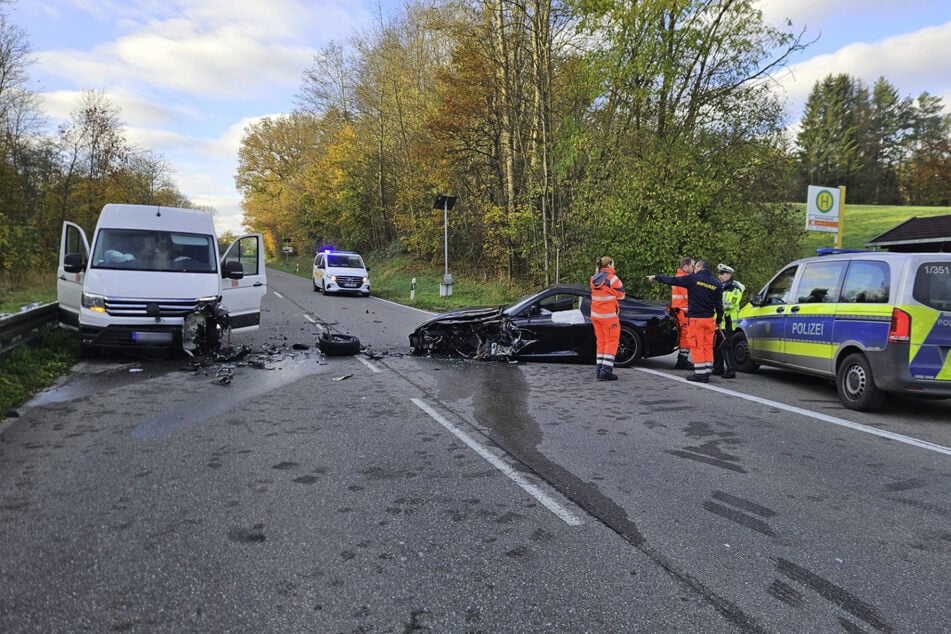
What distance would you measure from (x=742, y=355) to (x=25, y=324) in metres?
11.0

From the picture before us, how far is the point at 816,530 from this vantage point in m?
3.66

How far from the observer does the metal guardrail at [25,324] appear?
7910 millimetres

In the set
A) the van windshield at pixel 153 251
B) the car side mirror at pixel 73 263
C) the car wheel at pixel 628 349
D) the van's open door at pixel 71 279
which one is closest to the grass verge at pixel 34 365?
the van's open door at pixel 71 279

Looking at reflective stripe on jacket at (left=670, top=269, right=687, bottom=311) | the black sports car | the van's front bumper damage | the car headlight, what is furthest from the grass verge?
reflective stripe on jacket at (left=670, top=269, right=687, bottom=311)

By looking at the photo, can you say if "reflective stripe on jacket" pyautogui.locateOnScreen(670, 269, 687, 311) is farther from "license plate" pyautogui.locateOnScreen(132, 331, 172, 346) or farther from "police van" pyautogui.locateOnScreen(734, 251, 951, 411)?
"license plate" pyautogui.locateOnScreen(132, 331, 172, 346)

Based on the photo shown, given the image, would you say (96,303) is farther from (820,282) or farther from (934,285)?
(934,285)

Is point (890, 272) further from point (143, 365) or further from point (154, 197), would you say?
point (154, 197)

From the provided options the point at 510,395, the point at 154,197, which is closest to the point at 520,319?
the point at 510,395

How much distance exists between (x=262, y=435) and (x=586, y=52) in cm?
1594

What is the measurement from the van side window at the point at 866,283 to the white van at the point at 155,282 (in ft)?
27.3

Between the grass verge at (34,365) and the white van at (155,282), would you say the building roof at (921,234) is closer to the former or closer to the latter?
the white van at (155,282)

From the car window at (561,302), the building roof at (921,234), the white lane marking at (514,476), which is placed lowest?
the white lane marking at (514,476)

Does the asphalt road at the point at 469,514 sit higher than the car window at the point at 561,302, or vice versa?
the car window at the point at 561,302

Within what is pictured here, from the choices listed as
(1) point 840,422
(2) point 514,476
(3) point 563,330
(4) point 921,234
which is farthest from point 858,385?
(4) point 921,234
